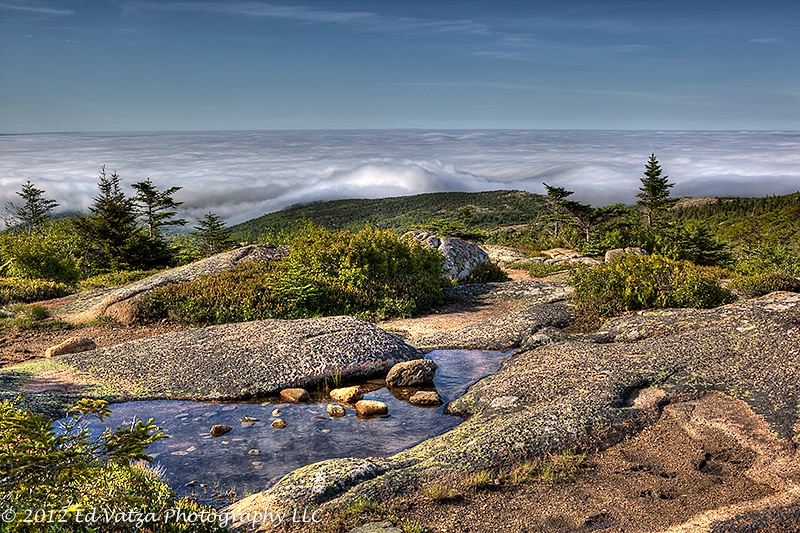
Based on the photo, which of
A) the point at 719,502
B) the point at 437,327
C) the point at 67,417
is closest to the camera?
the point at 719,502

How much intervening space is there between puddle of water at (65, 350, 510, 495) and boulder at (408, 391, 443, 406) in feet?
0.49

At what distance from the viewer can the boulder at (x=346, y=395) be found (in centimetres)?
926

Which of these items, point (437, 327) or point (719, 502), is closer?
point (719, 502)

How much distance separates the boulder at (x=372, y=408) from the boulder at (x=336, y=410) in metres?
0.26

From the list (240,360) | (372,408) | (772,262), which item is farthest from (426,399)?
(772,262)

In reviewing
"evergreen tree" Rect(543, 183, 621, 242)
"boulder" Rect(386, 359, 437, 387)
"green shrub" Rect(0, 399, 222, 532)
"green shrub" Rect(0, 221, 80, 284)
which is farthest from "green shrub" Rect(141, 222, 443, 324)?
"evergreen tree" Rect(543, 183, 621, 242)

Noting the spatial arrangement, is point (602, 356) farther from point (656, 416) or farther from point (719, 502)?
point (719, 502)

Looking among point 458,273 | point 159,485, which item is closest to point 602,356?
point 159,485

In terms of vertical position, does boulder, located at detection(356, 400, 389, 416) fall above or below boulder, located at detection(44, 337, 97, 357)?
below

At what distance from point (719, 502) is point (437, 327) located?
29.6ft

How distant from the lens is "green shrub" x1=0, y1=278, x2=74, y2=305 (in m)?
18.3

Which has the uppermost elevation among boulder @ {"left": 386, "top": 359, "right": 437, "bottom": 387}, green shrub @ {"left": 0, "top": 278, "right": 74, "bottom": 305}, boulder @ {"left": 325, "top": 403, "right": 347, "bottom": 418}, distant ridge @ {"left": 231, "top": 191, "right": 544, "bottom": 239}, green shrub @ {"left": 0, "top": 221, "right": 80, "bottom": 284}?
distant ridge @ {"left": 231, "top": 191, "right": 544, "bottom": 239}

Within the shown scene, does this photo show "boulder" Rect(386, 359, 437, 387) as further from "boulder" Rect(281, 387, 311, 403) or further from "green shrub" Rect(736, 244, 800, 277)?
"green shrub" Rect(736, 244, 800, 277)

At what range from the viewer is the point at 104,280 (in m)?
22.8
